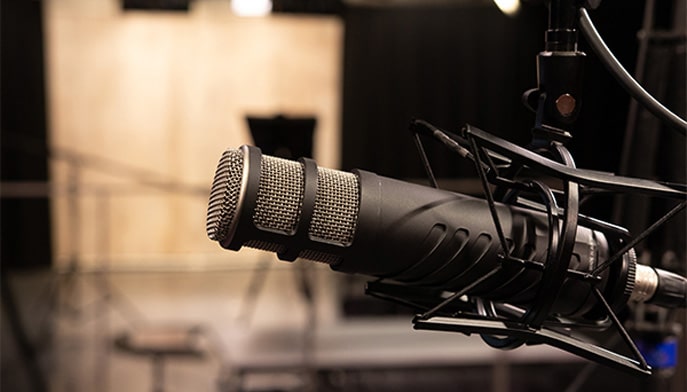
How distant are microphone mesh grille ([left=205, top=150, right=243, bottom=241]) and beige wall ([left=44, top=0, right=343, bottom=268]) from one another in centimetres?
508

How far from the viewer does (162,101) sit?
5.89 m

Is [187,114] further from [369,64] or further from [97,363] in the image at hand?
[97,363]

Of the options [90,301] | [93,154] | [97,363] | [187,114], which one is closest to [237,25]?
[187,114]

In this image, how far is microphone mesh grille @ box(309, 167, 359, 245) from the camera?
601 millimetres

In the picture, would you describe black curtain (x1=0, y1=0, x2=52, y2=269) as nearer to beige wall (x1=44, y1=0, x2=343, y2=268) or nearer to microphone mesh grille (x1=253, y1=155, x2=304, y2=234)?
beige wall (x1=44, y1=0, x2=343, y2=268)

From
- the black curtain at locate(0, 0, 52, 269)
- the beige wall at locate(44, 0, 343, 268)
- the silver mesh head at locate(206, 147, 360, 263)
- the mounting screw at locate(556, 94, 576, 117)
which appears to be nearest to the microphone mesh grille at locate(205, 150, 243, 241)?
the silver mesh head at locate(206, 147, 360, 263)

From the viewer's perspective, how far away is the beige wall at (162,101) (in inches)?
226

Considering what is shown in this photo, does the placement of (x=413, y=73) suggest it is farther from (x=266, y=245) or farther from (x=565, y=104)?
(x=266, y=245)

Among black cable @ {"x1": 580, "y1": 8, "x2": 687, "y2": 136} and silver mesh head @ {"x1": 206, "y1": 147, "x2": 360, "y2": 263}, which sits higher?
black cable @ {"x1": 580, "y1": 8, "x2": 687, "y2": 136}

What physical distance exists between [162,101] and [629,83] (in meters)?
5.53

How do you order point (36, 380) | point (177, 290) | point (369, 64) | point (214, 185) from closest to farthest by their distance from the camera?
1. point (214, 185)
2. point (36, 380)
3. point (177, 290)
4. point (369, 64)

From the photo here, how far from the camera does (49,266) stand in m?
5.62

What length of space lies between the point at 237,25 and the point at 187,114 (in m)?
0.76

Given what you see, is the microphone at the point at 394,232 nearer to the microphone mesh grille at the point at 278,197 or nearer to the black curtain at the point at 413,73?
the microphone mesh grille at the point at 278,197
